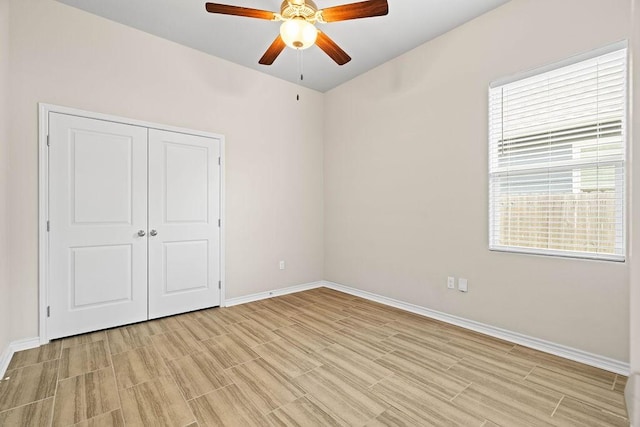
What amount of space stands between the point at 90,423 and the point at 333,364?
5.26 feet

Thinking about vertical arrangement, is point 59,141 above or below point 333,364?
above

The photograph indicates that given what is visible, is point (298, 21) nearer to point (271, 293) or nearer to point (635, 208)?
point (635, 208)

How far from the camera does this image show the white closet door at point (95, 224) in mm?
2975

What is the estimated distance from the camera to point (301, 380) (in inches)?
91.4

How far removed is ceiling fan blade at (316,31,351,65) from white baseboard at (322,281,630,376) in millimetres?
2764

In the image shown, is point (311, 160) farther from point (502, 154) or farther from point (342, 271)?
point (502, 154)

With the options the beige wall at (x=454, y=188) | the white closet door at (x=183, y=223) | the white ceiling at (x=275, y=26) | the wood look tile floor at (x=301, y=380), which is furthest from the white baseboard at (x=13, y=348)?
the beige wall at (x=454, y=188)

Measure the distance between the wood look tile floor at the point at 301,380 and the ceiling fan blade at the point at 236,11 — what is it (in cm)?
271

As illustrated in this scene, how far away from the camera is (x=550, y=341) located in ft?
8.86

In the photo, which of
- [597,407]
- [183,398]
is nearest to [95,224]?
[183,398]

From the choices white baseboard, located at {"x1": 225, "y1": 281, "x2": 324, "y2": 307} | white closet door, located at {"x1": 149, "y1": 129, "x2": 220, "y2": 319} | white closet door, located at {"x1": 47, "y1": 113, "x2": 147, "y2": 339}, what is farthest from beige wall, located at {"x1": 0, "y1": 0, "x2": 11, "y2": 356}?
white baseboard, located at {"x1": 225, "y1": 281, "x2": 324, "y2": 307}

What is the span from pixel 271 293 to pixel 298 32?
3209 mm

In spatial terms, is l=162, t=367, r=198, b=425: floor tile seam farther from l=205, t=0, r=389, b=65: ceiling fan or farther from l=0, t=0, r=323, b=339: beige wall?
l=205, t=0, r=389, b=65: ceiling fan

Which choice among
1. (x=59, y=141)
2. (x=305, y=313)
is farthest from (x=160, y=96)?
(x=305, y=313)
